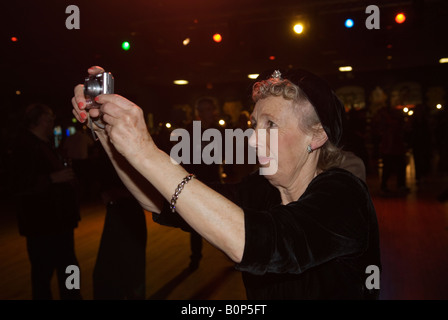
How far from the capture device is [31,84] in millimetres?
13062

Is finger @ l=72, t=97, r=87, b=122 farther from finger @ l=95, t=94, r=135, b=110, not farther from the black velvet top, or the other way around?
the black velvet top

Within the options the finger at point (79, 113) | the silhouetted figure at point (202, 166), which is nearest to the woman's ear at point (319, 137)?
the finger at point (79, 113)

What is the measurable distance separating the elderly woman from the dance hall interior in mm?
79

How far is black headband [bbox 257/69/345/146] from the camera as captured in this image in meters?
1.27

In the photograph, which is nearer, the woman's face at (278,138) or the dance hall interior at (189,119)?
the woman's face at (278,138)

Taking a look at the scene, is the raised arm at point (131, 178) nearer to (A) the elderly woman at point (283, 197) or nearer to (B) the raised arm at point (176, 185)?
(A) the elderly woman at point (283, 197)

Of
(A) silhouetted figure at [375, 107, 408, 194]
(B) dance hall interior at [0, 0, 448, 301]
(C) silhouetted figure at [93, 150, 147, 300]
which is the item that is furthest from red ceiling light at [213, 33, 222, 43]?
(C) silhouetted figure at [93, 150, 147, 300]

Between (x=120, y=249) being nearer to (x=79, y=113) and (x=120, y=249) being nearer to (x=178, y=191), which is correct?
(x=79, y=113)

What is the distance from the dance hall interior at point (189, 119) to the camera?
3445 millimetres

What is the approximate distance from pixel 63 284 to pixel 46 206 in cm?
70

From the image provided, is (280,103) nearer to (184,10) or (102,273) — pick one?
(102,273)

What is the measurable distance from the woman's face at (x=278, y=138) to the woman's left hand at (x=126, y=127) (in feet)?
1.51

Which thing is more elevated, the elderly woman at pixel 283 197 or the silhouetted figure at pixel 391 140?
the silhouetted figure at pixel 391 140

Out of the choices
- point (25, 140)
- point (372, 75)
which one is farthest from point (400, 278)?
point (372, 75)
